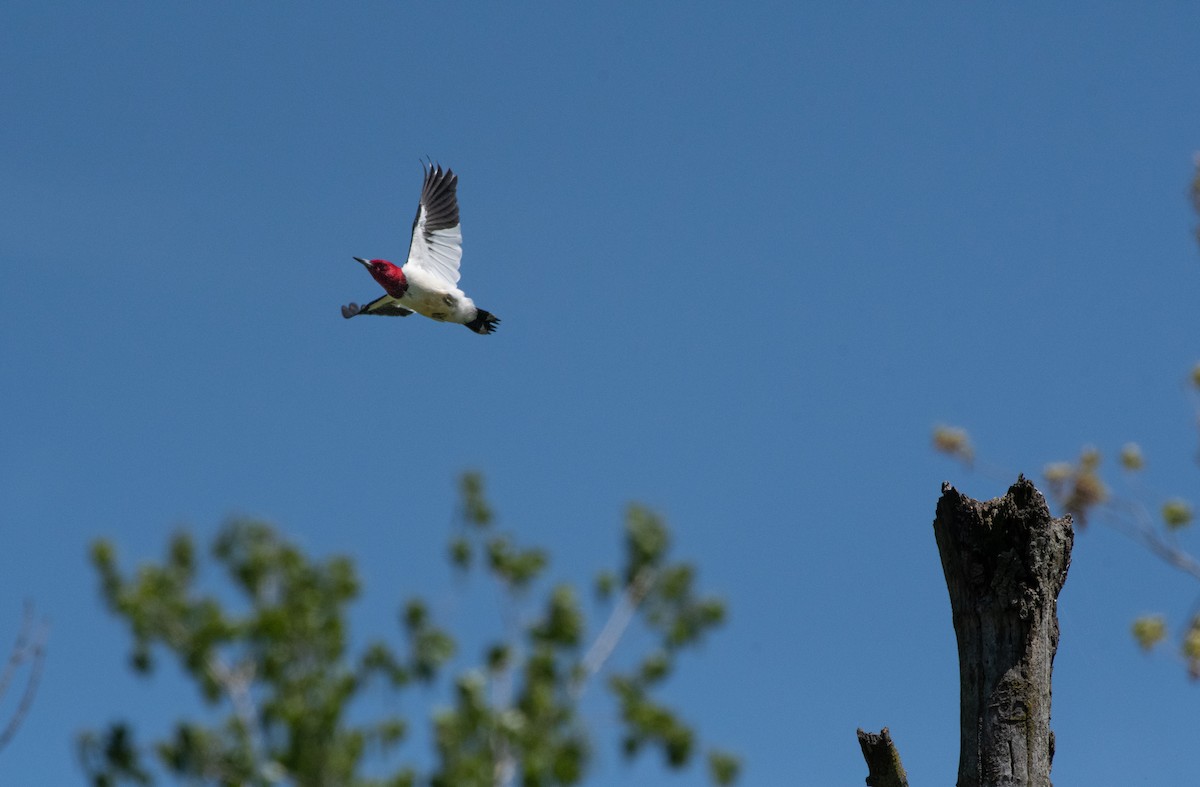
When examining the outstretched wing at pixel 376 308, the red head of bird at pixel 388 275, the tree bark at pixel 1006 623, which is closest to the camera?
the tree bark at pixel 1006 623

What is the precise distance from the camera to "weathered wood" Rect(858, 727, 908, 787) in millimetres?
5559

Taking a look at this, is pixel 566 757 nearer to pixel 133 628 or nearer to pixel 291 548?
pixel 291 548

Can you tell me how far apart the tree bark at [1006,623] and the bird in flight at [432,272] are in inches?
148

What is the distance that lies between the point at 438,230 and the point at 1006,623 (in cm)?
516

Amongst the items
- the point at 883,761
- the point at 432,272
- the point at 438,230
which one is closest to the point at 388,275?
the point at 432,272

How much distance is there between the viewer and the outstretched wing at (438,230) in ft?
28.9

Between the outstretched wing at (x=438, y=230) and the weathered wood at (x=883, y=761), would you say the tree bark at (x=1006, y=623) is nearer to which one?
the weathered wood at (x=883, y=761)

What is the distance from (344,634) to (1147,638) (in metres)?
6.41

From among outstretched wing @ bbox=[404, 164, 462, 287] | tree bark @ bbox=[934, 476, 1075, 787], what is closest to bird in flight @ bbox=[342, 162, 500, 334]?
outstretched wing @ bbox=[404, 164, 462, 287]

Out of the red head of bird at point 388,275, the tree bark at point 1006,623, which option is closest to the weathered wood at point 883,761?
the tree bark at point 1006,623

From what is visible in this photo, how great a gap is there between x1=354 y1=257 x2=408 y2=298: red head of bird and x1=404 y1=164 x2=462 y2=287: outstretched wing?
36 centimetres

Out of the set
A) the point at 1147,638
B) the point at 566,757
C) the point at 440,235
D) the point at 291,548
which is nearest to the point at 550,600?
the point at 566,757

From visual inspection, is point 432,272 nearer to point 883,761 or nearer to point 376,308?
point 376,308

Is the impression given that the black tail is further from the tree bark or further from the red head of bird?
the tree bark
